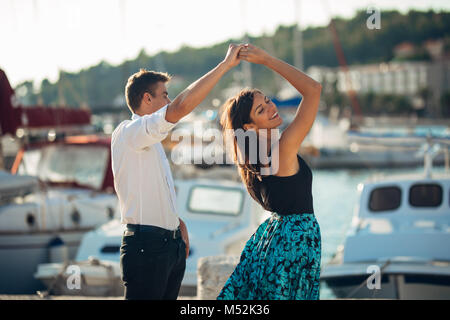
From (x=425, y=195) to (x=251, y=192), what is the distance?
7.61m

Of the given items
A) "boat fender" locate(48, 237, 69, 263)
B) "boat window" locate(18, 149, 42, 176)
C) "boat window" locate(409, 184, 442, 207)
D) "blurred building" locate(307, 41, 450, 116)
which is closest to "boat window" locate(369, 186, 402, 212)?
"boat window" locate(409, 184, 442, 207)

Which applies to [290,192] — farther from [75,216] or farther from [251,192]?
[75,216]

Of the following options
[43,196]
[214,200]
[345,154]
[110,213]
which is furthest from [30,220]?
[345,154]

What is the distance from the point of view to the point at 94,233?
34.7 ft

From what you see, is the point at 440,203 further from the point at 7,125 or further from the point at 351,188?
the point at 351,188

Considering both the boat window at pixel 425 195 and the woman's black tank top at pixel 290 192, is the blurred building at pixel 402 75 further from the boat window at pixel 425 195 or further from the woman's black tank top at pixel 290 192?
the woman's black tank top at pixel 290 192

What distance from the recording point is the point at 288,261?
342 cm

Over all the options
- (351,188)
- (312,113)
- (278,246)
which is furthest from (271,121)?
(351,188)

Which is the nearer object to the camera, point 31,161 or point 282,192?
point 282,192

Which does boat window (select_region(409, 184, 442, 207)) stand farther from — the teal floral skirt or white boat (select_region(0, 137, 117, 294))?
the teal floral skirt

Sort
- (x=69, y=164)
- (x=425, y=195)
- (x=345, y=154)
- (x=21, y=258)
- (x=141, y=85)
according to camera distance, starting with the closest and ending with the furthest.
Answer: (x=141, y=85) < (x=425, y=195) < (x=21, y=258) < (x=69, y=164) < (x=345, y=154)

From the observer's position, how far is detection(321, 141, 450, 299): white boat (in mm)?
8250

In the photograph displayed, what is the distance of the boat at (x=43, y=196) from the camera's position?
39.3ft
